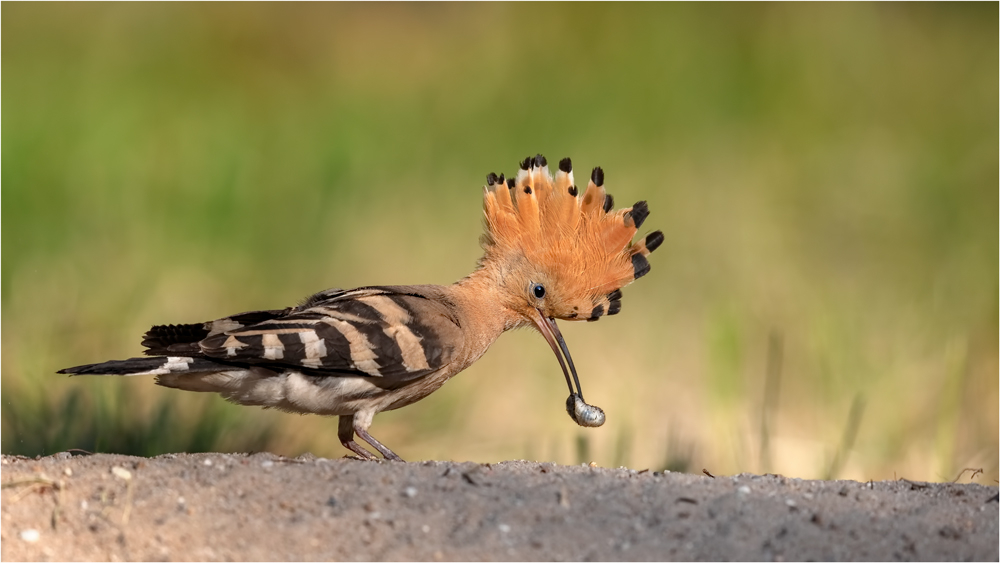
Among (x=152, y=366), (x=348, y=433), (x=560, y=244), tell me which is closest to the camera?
(x=152, y=366)

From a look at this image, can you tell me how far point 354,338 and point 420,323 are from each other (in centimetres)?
30

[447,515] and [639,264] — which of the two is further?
[639,264]

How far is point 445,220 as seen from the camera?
7297 mm

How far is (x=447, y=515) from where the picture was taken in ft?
8.83

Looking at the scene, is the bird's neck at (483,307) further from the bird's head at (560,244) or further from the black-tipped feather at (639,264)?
the black-tipped feather at (639,264)

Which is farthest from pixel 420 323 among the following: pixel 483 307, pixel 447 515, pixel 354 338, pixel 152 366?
pixel 447 515

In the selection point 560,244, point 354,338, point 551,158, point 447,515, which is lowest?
point 447,515

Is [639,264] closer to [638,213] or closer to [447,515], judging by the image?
[638,213]

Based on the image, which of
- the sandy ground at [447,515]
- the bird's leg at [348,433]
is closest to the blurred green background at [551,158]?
the bird's leg at [348,433]

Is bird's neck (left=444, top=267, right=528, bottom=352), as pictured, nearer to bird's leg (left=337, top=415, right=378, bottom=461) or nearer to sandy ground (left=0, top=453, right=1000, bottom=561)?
bird's leg (left=337, top=415, right=378, bottom=461)

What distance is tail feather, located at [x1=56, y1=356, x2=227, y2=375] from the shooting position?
3.38 meters

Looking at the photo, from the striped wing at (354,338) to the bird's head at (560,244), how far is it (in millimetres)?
468

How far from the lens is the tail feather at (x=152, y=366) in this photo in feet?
11.1

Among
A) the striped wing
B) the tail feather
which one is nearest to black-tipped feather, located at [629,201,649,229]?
the striped wing
